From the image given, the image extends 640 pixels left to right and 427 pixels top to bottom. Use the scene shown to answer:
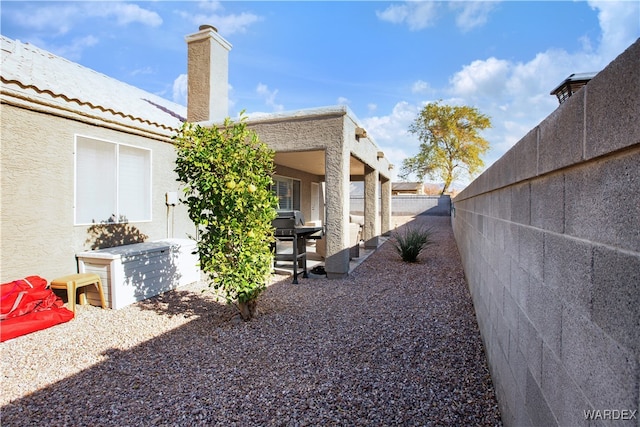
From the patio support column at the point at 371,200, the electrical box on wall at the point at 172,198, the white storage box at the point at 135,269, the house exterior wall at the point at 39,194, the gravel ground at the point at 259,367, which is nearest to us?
the gravel ground at the point at 259,367

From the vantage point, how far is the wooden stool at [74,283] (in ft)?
15.4

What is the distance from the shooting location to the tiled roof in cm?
491

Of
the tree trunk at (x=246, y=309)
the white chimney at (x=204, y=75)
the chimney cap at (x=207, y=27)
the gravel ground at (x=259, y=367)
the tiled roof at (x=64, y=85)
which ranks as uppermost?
the chimney cap at (x=207, y=27)

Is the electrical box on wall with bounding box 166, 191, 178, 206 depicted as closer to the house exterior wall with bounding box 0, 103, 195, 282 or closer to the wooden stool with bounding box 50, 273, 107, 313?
the house exterior wall with bounding box 0, 103, 195, 282

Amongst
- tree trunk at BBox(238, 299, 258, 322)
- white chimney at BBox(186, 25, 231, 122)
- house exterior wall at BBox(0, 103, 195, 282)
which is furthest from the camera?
white chimney at BBox(186, 25, 231, 122)

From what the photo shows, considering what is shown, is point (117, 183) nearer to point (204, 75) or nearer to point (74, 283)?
point (74, 283)

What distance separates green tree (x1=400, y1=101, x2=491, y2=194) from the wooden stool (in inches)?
1317

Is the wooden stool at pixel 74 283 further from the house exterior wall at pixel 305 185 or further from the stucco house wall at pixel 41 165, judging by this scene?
the house exterior wall at pixel 305 185

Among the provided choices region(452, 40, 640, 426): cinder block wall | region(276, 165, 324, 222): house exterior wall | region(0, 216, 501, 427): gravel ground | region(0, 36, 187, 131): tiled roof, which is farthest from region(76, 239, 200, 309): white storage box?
region(276, 165, 324, 222): house exterior wall

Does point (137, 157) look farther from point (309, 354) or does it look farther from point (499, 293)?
point (499, 293)

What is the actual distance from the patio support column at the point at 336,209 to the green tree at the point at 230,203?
8.47 ft

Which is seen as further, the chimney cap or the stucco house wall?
the chimney cap

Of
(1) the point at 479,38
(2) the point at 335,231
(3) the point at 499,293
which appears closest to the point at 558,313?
(3) the point at 499,293
